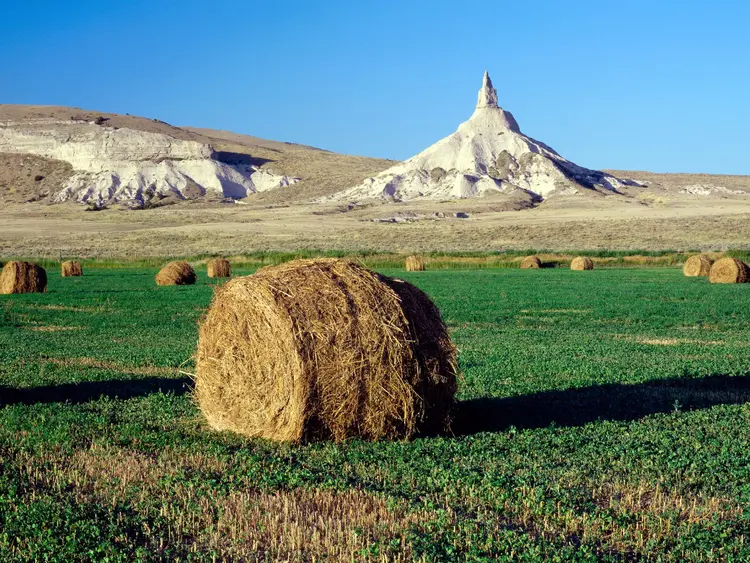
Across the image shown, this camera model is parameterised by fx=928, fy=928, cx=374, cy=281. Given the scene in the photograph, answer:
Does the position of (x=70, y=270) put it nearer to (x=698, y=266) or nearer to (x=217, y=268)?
(x=217, y=268)

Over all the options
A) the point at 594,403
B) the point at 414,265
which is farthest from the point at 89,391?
the point at 414,265

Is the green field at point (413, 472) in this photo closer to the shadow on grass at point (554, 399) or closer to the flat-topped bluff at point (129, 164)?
the shadow on grass at point (554, 399)

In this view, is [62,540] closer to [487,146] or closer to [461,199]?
[461,199]

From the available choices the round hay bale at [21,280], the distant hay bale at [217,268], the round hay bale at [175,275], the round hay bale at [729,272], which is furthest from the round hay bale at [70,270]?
the round hay bale at [729,272]

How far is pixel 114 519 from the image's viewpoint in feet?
25.3

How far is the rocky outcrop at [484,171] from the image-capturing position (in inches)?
6083

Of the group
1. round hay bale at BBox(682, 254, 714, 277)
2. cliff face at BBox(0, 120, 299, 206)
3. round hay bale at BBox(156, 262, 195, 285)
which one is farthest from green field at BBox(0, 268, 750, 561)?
cliff face at BBox(0, 120, 299, 206)

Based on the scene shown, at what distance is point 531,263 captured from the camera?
60.2 m

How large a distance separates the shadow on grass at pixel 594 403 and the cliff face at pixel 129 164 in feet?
481

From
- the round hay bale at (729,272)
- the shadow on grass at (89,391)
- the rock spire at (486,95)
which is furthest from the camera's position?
the rock spire at (486,95)

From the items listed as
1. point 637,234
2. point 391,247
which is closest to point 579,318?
point 391,247

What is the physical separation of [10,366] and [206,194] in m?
152

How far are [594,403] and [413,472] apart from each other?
485 cm

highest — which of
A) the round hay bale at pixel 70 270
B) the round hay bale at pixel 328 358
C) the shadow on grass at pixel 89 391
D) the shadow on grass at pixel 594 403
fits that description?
the round hay bale at pixel 328 358
